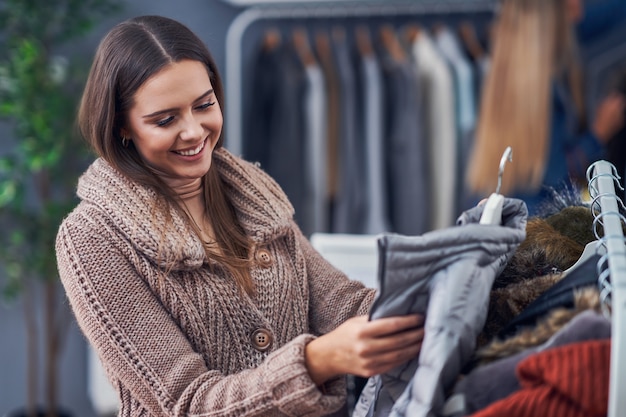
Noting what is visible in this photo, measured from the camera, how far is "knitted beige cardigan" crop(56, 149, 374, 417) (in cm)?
115

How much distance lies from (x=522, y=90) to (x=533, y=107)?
0.07m

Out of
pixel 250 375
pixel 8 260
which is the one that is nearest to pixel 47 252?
pixel 8 260

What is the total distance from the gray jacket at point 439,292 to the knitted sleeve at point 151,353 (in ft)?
0.49

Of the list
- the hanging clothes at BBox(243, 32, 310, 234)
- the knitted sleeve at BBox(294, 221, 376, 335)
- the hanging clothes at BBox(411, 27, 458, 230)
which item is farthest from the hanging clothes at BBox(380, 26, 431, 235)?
the knitted sleeve at BBox(294, 221, 376, 335)

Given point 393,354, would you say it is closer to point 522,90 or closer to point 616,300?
point 616,300

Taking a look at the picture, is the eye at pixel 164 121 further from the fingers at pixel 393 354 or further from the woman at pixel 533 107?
the woman at pixel 533 107

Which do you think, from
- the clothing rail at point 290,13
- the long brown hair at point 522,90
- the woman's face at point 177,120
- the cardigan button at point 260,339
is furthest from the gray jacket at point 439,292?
the clothing rail at point 290,13

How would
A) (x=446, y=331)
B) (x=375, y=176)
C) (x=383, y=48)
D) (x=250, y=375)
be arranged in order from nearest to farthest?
(x=446, y=331) → (x=250, y=375) → (x=375, y=176) → (x=383, y=48)

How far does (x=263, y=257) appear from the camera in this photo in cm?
136

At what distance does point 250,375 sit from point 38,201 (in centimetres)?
236

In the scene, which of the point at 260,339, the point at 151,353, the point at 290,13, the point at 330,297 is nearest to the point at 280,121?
the point at 290,13

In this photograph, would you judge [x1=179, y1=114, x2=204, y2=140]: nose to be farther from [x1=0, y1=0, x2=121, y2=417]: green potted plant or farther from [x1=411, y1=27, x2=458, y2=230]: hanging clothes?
[x1=411, y1=27, x2=458, y2=230]: hanging clothes

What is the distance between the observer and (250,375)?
46.0 inches

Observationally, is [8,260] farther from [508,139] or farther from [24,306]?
[508,139]
